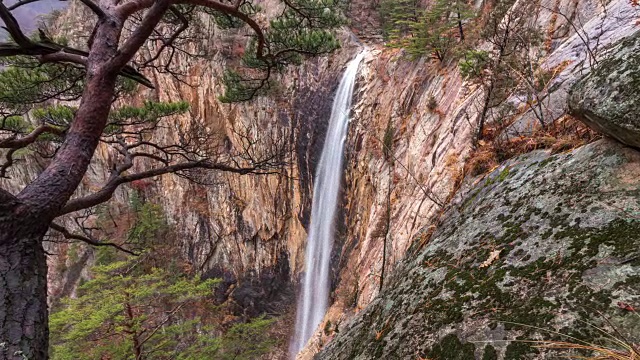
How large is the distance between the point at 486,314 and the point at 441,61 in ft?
26.5

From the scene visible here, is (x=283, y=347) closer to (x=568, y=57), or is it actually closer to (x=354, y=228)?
(x=354, y=228)

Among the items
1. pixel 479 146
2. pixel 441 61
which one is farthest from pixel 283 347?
pixel 479 146

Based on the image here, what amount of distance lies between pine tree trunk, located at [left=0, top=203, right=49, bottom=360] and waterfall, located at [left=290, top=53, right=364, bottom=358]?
35.9 ft

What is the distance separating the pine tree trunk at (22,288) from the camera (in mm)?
1624

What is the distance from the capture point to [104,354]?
6.31m

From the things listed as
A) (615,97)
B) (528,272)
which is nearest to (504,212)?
(528,272)

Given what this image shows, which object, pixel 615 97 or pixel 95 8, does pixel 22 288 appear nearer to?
pixel 95 8

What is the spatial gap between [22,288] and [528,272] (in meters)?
2.34

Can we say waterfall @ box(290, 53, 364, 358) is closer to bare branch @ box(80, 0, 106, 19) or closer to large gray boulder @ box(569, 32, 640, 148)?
bare branch @ box(80, 0, 106, 19)

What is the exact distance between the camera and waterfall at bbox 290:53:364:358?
42.2ft

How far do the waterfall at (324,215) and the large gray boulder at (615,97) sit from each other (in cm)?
1078

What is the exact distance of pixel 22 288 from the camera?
1732mm

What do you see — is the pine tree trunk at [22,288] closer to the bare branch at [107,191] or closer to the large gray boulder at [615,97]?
the bare branch at [107,191]

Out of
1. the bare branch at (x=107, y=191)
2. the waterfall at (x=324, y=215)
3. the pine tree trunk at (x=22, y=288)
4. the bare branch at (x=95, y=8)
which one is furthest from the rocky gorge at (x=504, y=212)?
the bare branch at (x=95, y=8)
